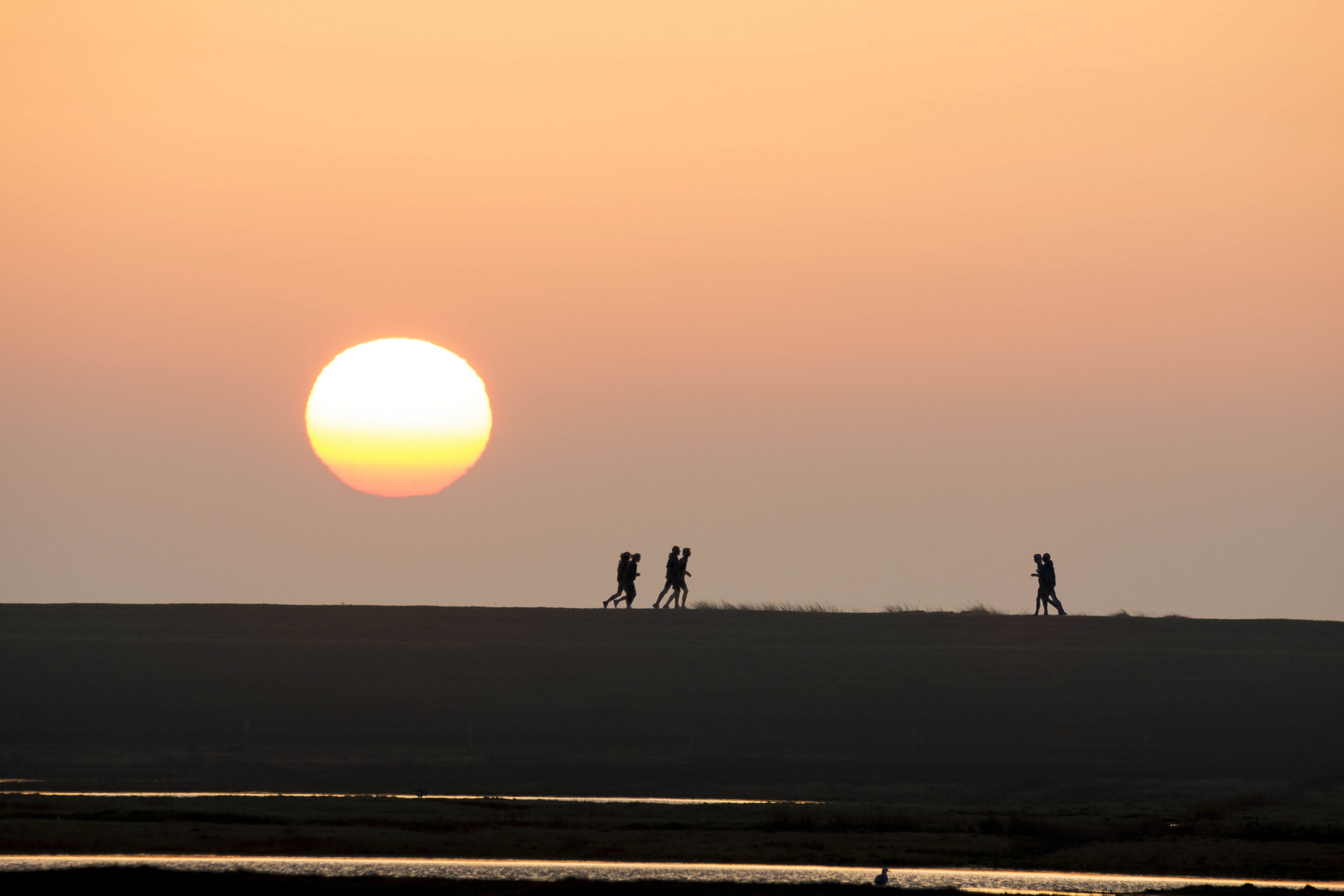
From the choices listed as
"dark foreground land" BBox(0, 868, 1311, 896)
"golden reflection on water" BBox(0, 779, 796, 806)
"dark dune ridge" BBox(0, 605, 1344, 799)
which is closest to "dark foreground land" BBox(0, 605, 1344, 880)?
"dark dune ridge" BBox(0, 605, 1344, 799)

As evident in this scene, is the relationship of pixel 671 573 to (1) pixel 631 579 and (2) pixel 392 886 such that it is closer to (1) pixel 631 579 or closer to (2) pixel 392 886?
(1) pixel 631 579

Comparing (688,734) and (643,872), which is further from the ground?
(688,734)

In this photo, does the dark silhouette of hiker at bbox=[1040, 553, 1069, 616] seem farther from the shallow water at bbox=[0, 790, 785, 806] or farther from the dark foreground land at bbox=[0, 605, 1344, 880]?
the shallow water at bbox=[0, 790, 785, 806]

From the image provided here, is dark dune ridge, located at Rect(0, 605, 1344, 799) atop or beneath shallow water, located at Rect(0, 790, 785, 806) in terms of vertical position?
atop

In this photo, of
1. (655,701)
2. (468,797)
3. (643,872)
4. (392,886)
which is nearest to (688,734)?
(655,701)

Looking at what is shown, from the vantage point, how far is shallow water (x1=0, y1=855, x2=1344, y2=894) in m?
13.3

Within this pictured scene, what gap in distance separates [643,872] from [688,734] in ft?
33.2

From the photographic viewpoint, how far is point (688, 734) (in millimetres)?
23672

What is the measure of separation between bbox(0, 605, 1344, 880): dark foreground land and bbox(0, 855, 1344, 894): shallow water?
0.41 metres

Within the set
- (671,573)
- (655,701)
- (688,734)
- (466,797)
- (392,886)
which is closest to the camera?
(392,886)

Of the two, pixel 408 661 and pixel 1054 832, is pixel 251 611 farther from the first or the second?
pixel 1054 832

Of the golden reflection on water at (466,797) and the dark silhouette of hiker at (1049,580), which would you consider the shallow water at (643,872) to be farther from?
the dark silhouette of hiker at (1049,580)

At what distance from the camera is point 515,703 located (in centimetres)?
2581

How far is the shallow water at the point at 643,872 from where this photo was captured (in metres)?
13.3
